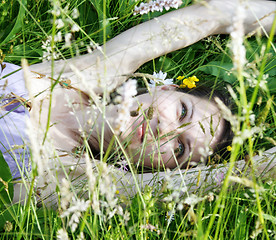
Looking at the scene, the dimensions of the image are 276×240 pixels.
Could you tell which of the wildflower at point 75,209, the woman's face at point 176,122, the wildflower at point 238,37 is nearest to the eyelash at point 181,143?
the woman's face at point 176,122

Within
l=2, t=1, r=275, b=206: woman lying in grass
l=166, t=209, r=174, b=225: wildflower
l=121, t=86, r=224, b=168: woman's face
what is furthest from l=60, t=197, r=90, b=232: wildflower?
l=121, t=86, r=224, b=168: woman's face

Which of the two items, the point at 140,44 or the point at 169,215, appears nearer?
the point at 169,215

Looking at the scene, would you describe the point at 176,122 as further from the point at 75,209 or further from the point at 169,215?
the point at 75,209

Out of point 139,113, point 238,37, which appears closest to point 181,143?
point 139,113

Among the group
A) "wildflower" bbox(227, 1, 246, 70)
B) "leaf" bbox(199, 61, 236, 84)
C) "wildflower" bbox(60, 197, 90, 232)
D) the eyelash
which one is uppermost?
"wildflower" bbox(227, 1, 246, 70)

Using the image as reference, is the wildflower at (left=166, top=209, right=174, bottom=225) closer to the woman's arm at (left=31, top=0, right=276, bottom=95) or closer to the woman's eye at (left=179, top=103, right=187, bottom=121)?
the woman's eye at (left=179, top=103, right=187, bottom=121)

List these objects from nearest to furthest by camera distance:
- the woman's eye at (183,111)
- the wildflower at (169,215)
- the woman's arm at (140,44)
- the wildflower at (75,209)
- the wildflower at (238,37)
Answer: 1. the wildflower at (238,37)
2. the wildflower at (75,209)
3. the wildflower at (169,215)
4. the woman's eye at (183,111)
5. the woman's arm at (140,44)

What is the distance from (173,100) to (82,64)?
1.68 feet

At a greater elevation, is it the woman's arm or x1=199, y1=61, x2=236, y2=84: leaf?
the woman's arm

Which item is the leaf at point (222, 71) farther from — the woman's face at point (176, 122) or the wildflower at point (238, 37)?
the wildflower at point (238, 37)

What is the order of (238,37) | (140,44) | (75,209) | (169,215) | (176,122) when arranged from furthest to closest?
(140,44) → (176,122) → (169,215) → (75,209) → (238,37)

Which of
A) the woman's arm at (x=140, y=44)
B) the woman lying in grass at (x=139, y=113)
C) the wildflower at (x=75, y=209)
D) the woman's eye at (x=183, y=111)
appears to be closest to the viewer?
the wildflower at (x=75, y=209)

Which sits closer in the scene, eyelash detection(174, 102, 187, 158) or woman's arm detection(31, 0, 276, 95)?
eyelash detection(174, 102, 187, 158)

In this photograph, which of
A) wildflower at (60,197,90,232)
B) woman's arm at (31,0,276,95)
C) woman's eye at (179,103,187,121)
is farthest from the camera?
woman's arm at (31,0,276,95)
